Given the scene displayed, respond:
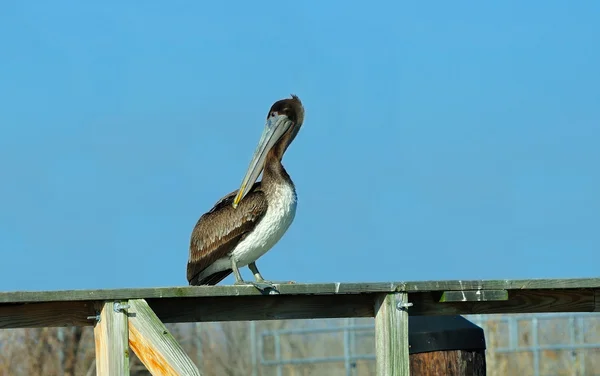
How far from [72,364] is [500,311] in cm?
1519

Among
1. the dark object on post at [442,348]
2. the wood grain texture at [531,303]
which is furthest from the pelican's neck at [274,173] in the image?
the wood grain texture at [531,303]

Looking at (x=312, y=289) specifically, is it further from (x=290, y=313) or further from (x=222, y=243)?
(x=222, y=243)

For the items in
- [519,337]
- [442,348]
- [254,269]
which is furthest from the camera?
[519,337]

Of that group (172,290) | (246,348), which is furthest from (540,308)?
(246,348)

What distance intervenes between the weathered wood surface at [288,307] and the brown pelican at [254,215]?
1.78m

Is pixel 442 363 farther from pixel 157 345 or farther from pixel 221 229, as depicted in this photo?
pixel 157 345

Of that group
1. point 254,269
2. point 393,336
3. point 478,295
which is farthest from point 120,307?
point 254,269

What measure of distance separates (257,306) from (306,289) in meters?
0.50

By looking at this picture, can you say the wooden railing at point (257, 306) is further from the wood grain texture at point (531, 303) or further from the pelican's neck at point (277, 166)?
the pelican's neck at point (277, 166)

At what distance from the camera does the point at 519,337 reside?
2931cm

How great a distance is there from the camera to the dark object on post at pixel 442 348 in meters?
8.61

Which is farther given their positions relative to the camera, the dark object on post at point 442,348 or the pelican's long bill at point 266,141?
the pelican's long bill at point 266,141

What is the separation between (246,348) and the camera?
28.7 meters

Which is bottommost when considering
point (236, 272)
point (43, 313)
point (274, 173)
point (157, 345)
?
point (157, 345)
